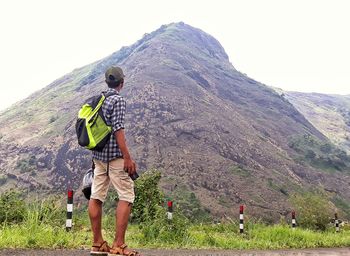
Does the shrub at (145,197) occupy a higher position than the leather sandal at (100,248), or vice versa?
the leather sandal at (100,248)

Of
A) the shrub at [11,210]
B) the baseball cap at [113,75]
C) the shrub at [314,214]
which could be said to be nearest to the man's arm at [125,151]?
the baseball cap at [113,75]

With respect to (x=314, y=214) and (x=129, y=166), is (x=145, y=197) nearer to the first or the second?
(x=129, y=166)

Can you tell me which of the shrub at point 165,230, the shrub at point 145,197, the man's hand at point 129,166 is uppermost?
the man's hand at point 129,166

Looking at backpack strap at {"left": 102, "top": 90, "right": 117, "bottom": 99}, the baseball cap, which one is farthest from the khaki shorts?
the baseball cap

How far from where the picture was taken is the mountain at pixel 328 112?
333ft

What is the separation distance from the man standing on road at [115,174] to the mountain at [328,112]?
9366 cm

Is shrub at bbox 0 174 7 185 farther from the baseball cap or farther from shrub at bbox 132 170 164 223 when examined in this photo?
the baseball cap

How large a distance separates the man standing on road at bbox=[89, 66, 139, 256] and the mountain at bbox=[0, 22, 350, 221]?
32.6 meters

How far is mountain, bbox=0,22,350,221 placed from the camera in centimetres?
4203

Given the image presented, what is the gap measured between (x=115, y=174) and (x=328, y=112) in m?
127

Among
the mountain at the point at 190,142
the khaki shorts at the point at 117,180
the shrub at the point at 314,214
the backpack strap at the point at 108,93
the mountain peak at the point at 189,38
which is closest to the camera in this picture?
the khaki shorts at the point at 117,180

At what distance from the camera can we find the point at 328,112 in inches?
4820

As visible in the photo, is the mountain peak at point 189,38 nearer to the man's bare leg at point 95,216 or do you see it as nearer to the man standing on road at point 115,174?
the man standing on road at point 115,174

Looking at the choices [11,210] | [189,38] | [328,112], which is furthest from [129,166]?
[328,112]
